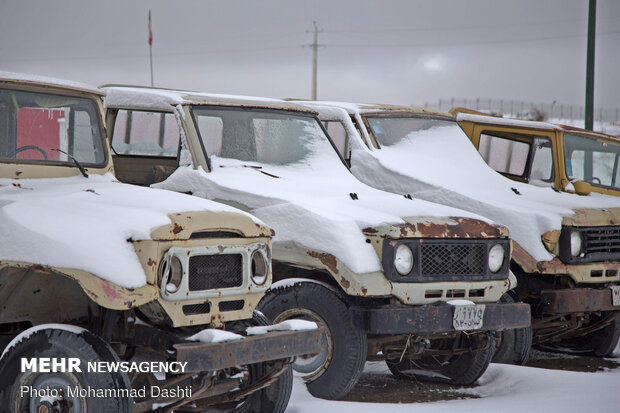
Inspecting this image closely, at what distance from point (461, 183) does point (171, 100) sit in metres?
3.22

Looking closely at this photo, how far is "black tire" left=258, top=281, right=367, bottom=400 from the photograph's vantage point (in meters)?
6.45

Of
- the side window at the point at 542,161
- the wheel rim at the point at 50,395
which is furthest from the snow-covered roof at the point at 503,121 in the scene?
the wheel rim at the point at 50,395

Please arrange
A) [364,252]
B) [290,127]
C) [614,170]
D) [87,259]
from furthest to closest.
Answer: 1. [614,170]
2. [290,127]
3. [364,252]
4. [87,259]

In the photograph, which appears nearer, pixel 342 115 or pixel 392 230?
pixel 392 230

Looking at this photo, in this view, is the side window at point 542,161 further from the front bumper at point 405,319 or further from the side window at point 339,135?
the front bumper at point 405,319

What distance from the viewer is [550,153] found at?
10109mm

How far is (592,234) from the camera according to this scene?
855 centimetres

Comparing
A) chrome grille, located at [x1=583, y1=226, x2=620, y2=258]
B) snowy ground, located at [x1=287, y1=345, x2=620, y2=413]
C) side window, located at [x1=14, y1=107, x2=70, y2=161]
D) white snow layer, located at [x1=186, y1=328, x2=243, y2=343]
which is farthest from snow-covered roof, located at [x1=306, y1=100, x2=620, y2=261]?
white snow layer, located at [x1=186, y1=328, x2=243, y2=343]

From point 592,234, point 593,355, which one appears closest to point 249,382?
point 592,234

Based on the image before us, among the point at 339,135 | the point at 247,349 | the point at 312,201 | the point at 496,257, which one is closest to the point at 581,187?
the point at 339,135

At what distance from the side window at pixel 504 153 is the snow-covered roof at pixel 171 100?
3.03m

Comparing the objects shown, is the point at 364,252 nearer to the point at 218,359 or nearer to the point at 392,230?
the point at 392,230

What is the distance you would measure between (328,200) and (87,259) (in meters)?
3.08

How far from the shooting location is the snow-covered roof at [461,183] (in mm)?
8391
